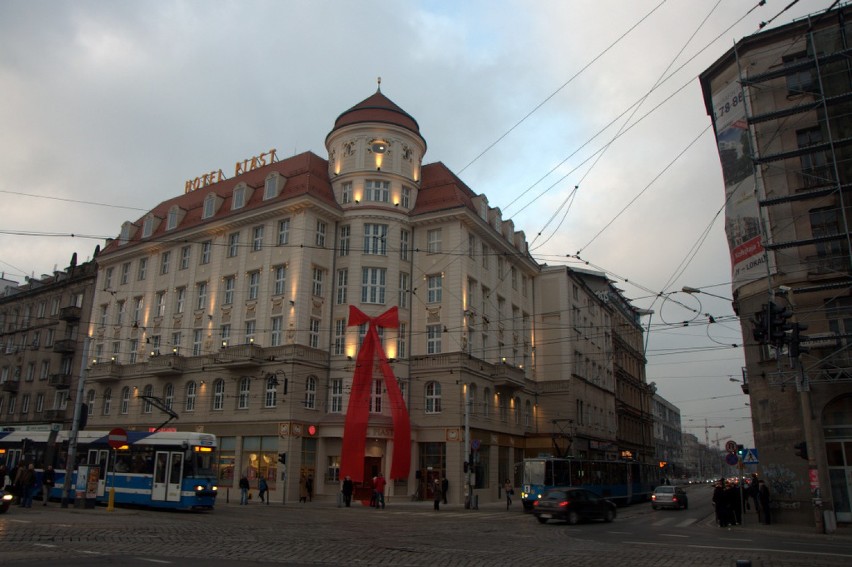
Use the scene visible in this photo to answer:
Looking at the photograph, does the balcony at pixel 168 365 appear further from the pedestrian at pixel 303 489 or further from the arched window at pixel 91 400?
the pedestrian at pixel 303 489

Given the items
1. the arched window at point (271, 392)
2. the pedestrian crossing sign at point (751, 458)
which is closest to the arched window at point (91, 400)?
the arched window at point (271, 392)

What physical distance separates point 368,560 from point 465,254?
32539 millimetres

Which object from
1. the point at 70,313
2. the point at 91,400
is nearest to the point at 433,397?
the point at 91,400

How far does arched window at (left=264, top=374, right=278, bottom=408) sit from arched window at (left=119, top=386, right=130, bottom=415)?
48.8 feet

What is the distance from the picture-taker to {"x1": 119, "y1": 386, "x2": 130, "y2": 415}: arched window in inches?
1975

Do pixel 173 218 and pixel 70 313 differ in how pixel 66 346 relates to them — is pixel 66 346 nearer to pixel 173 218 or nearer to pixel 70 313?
pixel 70 313

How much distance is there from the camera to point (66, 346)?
57.4 meters

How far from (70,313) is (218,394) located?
22188 millimetres

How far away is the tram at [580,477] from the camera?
1362 inches

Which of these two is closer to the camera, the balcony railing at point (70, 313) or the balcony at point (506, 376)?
the balcony at point (506, 376)

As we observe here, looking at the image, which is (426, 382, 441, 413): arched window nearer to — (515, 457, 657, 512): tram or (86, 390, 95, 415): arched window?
(515, 457, 657, 512): tram

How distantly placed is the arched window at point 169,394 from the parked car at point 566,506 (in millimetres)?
30640

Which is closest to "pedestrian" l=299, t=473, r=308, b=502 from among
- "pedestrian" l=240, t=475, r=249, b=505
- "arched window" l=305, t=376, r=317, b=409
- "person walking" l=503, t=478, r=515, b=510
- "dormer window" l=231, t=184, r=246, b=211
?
"pedestrian" l=240, t=475, r=249, b=505

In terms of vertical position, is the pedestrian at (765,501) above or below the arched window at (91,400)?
below
